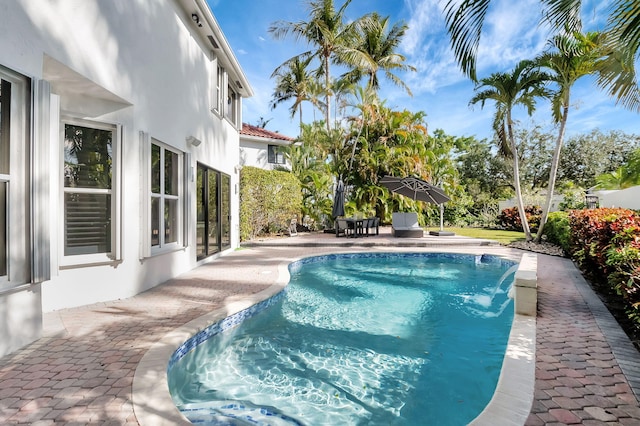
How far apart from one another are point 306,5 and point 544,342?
2322 centimetres

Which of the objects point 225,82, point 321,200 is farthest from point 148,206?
point 321,200

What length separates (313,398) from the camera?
366 cm

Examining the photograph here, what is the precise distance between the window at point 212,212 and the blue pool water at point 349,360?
3.41m

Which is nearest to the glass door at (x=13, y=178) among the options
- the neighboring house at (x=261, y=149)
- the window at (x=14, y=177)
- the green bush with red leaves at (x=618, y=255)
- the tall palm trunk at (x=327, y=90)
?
the window at (x=14, y=177)

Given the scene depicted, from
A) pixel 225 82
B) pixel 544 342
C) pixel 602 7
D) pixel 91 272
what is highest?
pixel 225 82

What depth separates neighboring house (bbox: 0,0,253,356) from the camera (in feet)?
12.1

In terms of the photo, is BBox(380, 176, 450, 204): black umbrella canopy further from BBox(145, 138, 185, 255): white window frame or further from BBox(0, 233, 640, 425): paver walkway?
BBox(145, 138, 185, 255): white window frame

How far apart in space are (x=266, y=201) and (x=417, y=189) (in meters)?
7.35

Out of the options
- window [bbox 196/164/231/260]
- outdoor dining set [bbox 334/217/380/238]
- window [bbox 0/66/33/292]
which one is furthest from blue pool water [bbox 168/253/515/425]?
outdoor dining set [bbox 334/217/380/238]

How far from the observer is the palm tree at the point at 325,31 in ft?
67.7

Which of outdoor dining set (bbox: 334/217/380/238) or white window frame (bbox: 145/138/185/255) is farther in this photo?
outdoor dining set (bbox: 334/217/380/238)

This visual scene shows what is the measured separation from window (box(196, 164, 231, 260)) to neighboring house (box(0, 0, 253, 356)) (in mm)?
71

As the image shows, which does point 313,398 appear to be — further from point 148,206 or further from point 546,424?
point 148,206

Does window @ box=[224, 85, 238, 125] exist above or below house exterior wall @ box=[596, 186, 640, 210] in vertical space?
above
